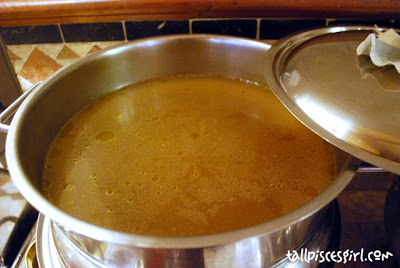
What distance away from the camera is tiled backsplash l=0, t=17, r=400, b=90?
1.14 meters

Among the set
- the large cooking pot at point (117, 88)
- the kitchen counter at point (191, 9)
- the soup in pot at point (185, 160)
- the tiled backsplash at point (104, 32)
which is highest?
the kitchen counter at point (191, 9)

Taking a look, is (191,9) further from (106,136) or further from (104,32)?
(106,136)

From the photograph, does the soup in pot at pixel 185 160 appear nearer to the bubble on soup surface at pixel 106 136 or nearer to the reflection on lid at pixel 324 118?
the bubble on soup surface at pixel 106 136

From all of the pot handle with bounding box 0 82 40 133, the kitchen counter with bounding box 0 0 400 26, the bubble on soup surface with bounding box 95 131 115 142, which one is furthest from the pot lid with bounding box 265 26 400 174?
the pot handle with bounding box 0 82 40 133

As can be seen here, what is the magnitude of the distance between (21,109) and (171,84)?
0.49m

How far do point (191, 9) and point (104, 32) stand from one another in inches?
12.0

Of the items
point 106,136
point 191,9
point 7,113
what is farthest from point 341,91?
point 7,113

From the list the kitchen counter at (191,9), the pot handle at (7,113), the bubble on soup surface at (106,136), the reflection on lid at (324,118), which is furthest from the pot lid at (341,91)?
the pot handle at (7,113)

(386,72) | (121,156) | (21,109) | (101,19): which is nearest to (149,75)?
(101,19)

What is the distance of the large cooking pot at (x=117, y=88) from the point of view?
0.56 metres

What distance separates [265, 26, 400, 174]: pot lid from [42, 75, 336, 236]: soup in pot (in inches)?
9.1

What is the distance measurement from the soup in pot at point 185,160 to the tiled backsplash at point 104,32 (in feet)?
0.53

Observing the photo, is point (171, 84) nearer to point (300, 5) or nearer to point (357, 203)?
point (300, 5)

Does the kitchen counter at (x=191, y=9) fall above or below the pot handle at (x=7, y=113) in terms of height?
above
